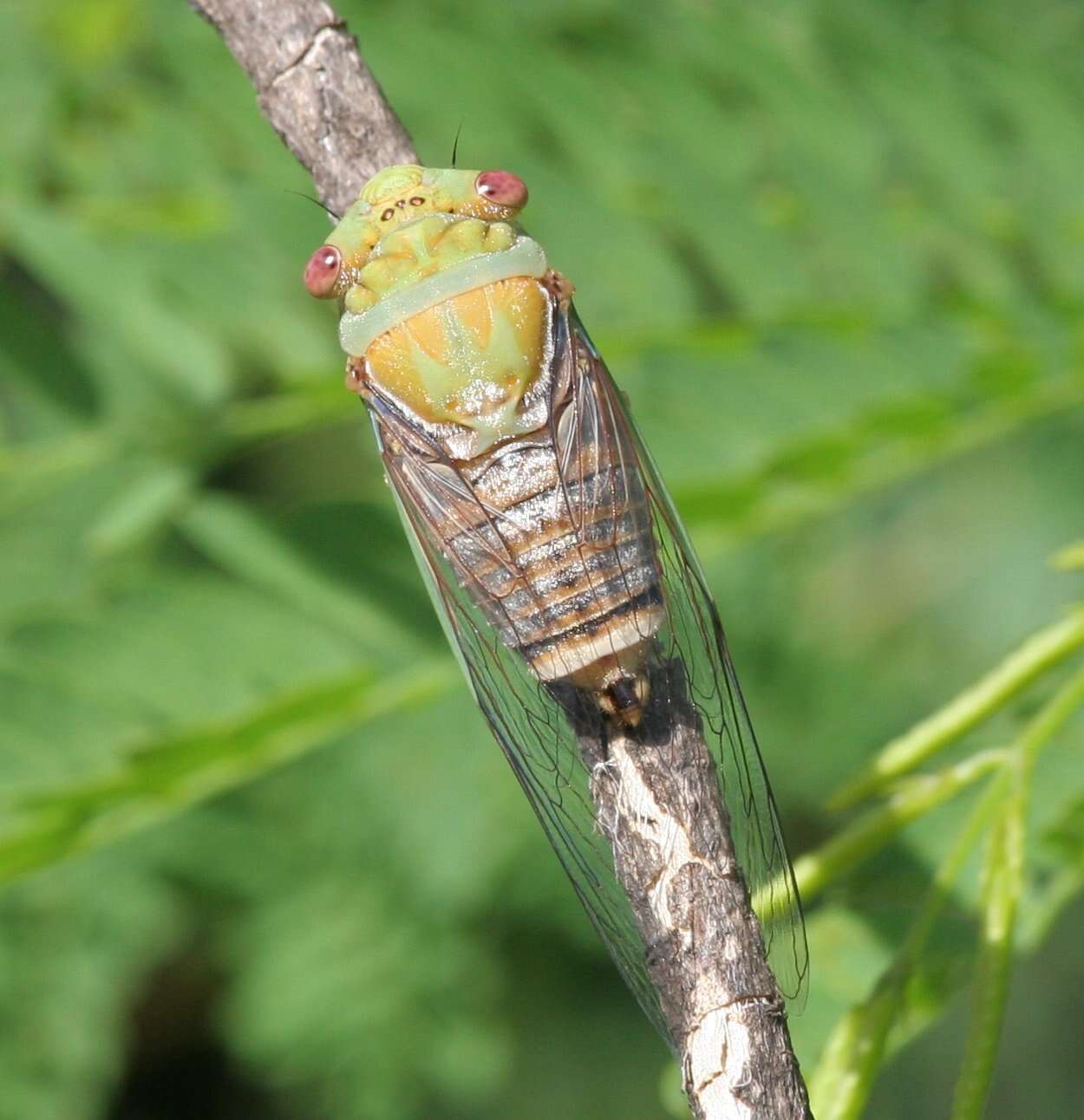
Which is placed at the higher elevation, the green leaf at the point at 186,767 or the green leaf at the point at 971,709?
the green leaf at the point at 186,767

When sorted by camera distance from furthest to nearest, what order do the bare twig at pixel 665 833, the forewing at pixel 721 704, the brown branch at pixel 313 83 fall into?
the brown branch at pixel 313 83
the forewing at pixel 721 704
the bare twig at pixel 665 833

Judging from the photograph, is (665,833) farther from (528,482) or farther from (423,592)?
(423,592)

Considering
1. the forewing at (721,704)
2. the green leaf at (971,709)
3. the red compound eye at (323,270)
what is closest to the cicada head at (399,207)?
the red compound eye at (323,270)

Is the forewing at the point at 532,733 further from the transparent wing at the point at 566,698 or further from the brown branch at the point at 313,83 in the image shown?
the brown branch at the point at 313,83

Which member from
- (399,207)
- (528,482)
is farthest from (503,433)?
(399,207)

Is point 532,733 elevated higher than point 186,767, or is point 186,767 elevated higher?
point 186,767

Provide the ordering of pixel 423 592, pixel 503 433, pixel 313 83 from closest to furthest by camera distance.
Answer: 1. pixel 313 83
2. pixel 503 433
3. pixel 423 592

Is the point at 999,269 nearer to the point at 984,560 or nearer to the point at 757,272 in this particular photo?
the point at 757,272
